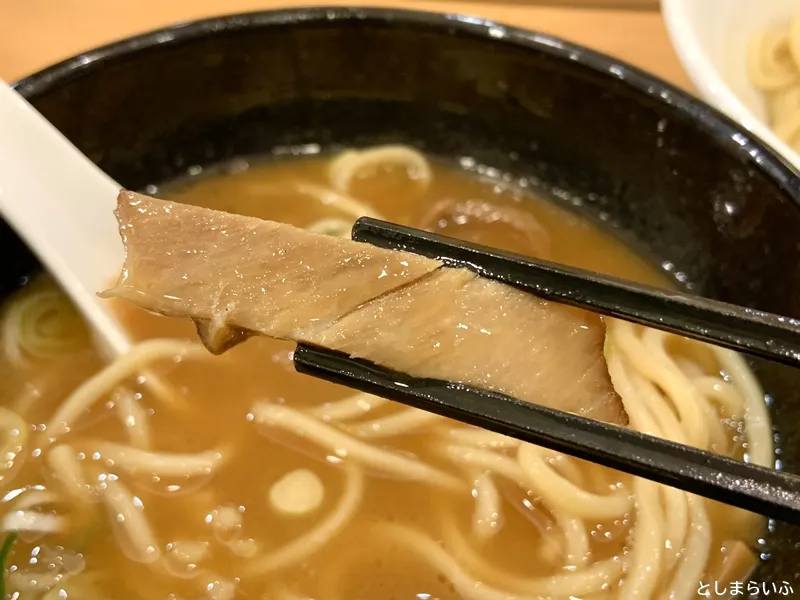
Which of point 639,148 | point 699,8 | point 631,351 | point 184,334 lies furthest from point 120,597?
point 699,8

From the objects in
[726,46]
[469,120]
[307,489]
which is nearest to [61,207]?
[307,489]

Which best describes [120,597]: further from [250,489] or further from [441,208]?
[441,208]

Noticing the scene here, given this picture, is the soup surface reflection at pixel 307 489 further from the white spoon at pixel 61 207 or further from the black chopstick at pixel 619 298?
the black chopstick at pixel 619 298

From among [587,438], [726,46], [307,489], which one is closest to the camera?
[587,438]

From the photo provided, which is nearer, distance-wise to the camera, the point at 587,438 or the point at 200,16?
the point at 587,438

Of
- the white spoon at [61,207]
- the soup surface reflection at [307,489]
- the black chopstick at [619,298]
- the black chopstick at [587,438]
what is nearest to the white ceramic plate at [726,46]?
the soup surface reflection at [307,489]

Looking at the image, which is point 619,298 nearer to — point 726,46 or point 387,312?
point 387,312
